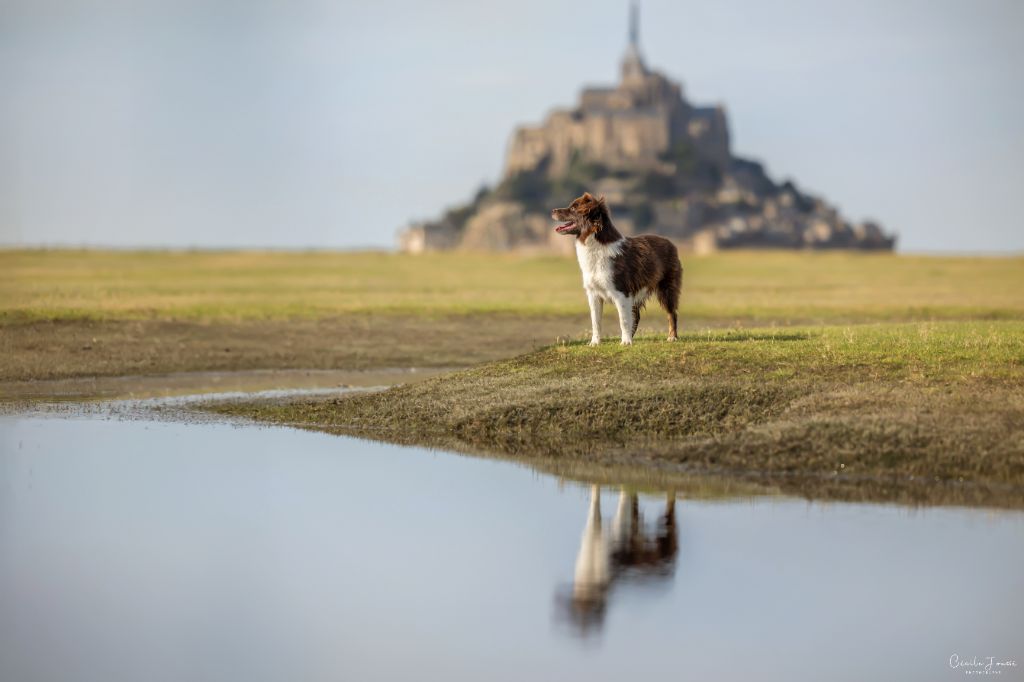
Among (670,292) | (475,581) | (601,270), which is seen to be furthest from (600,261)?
(475,581)

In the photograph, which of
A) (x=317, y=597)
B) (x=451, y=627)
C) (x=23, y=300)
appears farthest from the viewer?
(x=23, y=300)

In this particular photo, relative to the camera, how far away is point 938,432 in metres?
16.1

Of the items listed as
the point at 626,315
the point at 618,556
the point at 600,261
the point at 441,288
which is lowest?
the point at 618,556

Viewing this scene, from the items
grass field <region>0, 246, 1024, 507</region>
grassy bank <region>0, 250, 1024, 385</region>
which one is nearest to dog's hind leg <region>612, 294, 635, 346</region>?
grass field <region>0, 246, 1024, 507</region>

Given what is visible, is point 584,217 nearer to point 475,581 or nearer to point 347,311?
point 475,581

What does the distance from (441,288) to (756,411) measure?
4481 centimetres

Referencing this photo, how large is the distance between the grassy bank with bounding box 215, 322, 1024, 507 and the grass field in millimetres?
34

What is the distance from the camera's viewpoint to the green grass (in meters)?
42.4

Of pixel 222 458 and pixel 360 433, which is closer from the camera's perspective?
pixel 222 458

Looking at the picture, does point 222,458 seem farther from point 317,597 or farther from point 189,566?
point 317,597

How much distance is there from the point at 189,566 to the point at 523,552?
10.3 ft

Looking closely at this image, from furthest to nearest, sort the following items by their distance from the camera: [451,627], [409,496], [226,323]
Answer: [226,323], [409,496], [451,627]

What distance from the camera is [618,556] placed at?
12375mm

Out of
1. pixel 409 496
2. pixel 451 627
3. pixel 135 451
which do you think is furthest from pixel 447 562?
pixel 135 451
